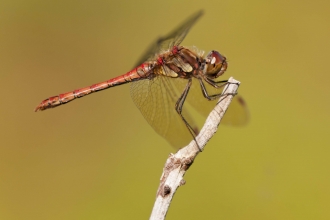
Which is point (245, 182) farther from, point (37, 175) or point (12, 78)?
point (12, 78)

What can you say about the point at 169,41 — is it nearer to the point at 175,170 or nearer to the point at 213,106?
the point at 213,106

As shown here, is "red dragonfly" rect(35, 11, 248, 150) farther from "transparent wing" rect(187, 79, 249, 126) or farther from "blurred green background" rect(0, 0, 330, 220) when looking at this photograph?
"blurred green background" rect(0, 0, 330, 220)

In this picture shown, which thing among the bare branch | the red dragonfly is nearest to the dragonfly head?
the red dragonfly

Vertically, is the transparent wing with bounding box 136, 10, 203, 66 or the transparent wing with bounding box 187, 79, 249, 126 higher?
the transparent wing with bounding box 136, 10, 203, 66

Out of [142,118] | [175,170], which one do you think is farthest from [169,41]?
[142,118]

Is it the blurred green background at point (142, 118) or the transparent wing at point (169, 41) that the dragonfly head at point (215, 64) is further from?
the blurred green background at point (142, 118)

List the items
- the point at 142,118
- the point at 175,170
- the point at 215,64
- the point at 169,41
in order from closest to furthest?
the point at 175,170
the point at 215,64
the point at 169,41
the point at 142,118

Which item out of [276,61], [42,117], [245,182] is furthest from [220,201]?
[42,117]
